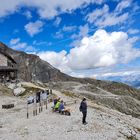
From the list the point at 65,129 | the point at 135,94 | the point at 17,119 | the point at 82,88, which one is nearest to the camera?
the point at 65,129

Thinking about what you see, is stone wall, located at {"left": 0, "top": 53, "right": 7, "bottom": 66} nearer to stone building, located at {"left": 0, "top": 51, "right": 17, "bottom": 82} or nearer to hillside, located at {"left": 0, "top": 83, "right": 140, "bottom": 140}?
stone building, located at {"left": 0, "top": 51, "right": 17, "bottom": 82}

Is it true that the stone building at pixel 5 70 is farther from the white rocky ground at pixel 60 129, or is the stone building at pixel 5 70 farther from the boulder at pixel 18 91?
the white rocky ground at pixel 60 129

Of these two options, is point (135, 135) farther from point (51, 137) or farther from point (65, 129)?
point (51, 137)

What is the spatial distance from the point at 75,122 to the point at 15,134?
8.10 meters

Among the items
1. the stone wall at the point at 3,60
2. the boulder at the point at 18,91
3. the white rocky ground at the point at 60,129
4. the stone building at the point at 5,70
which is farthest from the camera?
the stone wall at the point at 3,60

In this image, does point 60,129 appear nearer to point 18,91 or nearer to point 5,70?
point 18,91

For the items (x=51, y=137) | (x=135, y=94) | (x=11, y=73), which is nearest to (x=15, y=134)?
(x=51, y=137)

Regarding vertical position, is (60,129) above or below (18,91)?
below

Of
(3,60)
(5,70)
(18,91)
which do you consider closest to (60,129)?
(18,91)

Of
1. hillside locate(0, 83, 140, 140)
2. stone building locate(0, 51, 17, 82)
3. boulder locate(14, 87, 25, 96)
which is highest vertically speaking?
stone building locate(0, 51, 17, 82)

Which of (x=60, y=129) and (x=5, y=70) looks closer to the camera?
(x=60, y=129)

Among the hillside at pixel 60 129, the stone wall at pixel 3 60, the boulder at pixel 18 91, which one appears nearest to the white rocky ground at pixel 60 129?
the hillside at pixel 60 129

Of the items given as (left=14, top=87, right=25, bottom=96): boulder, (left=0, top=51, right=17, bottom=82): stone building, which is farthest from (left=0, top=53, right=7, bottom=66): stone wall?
(left=14, top=87, right=25, bottom=96): boulder

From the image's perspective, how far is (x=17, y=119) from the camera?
136ft
